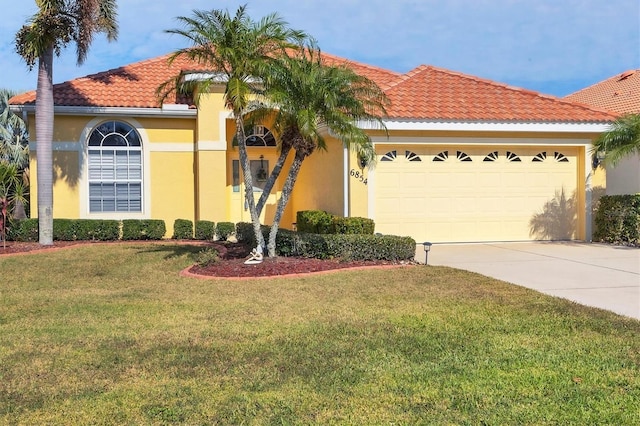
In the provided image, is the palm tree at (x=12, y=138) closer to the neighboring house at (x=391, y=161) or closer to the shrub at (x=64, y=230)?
the neighboring house at (x=391, y=161)

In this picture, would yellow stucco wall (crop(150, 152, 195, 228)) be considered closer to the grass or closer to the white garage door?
the white garage door

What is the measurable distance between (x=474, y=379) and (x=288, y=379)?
1524mm

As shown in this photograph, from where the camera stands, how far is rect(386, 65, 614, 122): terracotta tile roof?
1421 cm

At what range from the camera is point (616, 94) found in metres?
22.4

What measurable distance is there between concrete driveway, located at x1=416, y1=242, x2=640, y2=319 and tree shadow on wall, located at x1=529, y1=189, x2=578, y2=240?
0.60m

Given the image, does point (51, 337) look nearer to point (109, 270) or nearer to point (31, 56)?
point (109, 270)

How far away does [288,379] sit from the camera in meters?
4.92

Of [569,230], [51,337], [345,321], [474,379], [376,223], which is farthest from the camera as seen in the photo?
[569,230]

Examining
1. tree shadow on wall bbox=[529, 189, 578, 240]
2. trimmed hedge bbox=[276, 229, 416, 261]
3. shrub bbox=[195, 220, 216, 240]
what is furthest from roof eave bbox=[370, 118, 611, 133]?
shrub bbox=[195, 220, 216, 240]

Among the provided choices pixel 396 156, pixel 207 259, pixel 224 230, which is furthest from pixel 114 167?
pixel 396 156

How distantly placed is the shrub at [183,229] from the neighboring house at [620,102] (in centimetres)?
1175

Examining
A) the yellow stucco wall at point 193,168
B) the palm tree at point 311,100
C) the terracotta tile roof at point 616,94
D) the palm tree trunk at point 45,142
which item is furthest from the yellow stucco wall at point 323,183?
the terracotta tile roof at point 616,94

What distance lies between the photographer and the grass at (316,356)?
169 inches

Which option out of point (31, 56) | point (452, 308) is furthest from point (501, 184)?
point (31, 56)
